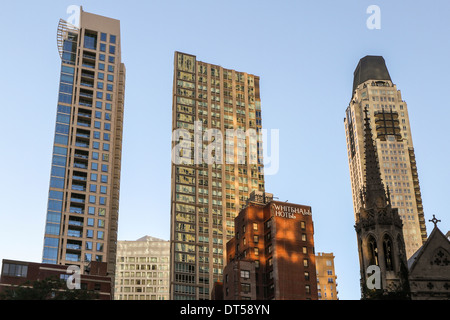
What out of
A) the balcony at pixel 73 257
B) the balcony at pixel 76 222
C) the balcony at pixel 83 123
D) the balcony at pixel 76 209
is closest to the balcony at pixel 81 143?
the balcony at pixel 83 123

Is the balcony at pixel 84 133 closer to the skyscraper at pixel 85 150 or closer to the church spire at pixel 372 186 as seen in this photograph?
the skyscraper at pixel 85 150

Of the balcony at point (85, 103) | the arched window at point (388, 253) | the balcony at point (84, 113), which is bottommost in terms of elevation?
the arched window at point (388, 253)

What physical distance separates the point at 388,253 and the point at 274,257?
40.8 metres

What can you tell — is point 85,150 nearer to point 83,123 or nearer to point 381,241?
point 83,123

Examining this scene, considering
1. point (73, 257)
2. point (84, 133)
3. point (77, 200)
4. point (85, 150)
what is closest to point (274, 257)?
point (73, 257)

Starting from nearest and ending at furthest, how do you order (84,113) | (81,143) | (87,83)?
(81,143), (84,113), (87,83)

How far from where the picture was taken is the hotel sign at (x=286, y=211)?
5846 inches

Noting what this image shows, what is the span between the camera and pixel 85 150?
6614 inches

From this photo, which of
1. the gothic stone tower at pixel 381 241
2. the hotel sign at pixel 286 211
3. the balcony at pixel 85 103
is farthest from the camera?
the balcony at pixel 85 103

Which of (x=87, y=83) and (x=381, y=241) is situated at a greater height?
(x=87, y=83)

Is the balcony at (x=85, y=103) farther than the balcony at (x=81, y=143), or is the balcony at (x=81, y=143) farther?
the balcony at (x=85, y=103)
